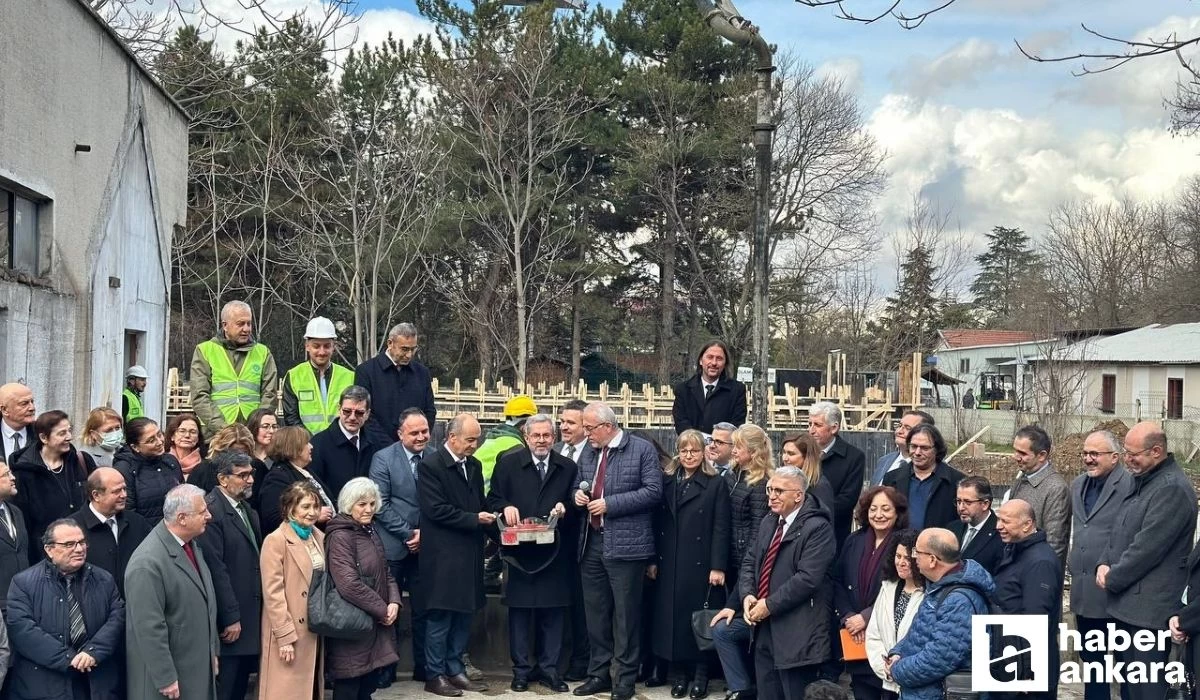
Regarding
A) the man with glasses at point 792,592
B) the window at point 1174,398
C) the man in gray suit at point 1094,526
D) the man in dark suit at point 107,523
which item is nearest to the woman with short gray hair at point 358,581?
the man in dark suit at point 107,523

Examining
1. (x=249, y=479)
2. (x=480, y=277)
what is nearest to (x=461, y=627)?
(x=249, y=479)

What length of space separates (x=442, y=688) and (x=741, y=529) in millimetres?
2262

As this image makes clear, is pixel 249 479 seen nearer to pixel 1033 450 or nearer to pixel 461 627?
pixel 461 627

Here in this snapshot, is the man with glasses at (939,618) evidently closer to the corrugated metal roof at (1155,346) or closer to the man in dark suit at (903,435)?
the man in dark suit at (903,435)

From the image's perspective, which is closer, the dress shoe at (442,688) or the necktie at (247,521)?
the necktie at (247,521)

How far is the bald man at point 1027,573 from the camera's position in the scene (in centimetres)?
571

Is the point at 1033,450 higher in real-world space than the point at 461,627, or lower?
higher

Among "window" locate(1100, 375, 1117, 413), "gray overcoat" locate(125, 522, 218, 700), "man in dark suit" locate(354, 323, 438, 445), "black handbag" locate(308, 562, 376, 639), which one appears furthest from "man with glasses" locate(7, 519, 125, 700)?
"window" locate(1100, 375, 1117, 413)

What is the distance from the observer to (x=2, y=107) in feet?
26.6

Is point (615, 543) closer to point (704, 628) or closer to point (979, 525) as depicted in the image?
point (704, 628)

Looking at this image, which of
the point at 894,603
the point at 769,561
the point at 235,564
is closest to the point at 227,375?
the point at 235,564

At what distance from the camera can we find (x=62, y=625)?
5164mm

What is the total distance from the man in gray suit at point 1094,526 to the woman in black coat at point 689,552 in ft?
7.16

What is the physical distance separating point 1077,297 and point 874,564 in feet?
151
